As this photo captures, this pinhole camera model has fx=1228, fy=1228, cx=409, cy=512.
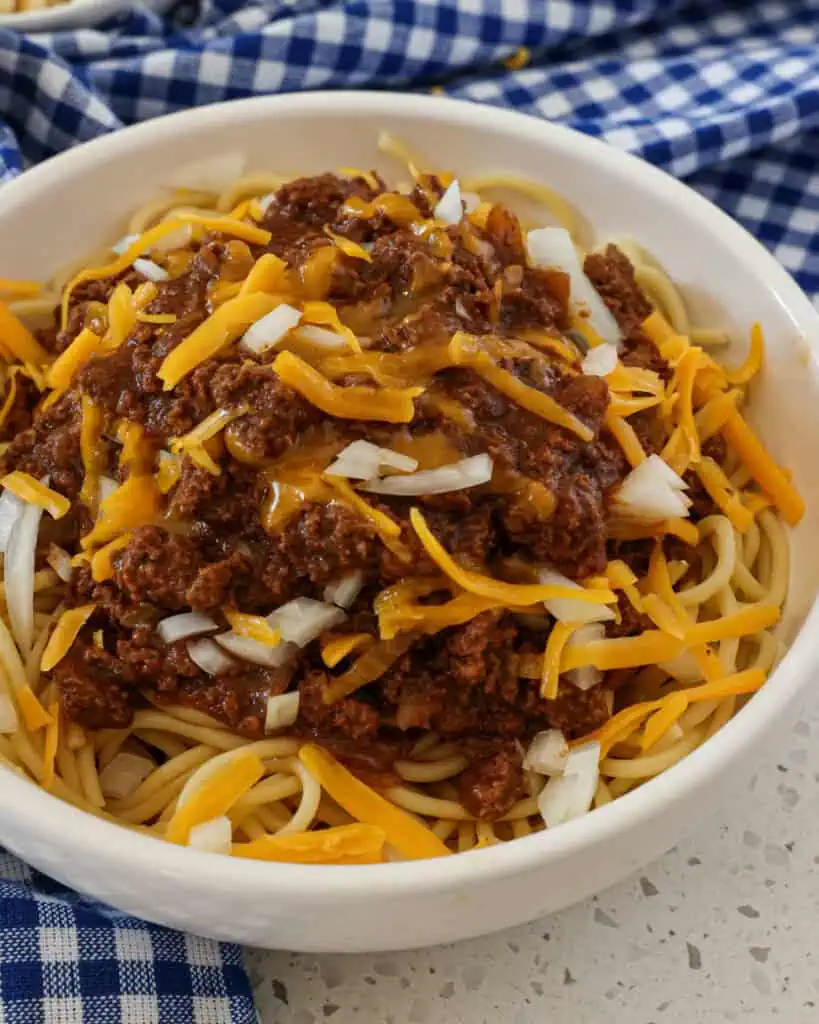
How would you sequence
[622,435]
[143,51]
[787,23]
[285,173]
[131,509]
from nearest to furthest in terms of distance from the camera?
1. [131,509]
2. [622,435]
3. [285,173]
4. [143,51]
5. [787,23]

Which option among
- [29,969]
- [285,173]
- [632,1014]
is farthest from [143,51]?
[632,1014]

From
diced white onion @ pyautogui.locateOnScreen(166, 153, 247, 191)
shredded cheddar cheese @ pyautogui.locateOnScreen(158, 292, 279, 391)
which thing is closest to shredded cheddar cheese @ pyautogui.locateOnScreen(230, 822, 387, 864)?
shredded cheddar cheese @ pyautogui.locateOnScreen(158, 292, 279, 391)

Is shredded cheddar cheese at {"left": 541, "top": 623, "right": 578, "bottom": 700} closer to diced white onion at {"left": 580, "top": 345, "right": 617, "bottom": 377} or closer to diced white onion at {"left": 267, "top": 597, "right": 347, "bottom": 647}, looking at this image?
diced white onion at {"left": 267, "top": 597, "right": 347, "bottom": 647}

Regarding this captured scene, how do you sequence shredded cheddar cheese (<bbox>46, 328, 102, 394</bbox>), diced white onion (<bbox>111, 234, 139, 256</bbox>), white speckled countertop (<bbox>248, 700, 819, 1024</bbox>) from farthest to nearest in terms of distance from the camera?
diced white onion (<bbox>111, 234, 139, 256</bbox>), shredded cheddar cheese (<bbox>46, 328, 102, 394</bbox>), white speckled countertop (<bbox>248, 700, 819, 1024</bbox>)

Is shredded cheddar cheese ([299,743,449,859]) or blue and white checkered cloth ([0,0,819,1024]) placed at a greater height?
blue and white checkered cloth ([0,0,819,1024])

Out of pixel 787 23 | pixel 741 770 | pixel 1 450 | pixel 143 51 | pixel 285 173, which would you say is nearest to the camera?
pixel 741 770

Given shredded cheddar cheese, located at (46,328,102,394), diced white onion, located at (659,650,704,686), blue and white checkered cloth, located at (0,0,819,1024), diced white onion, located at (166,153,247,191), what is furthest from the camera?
blue and white checkered cloth, located at (0,0,819,1024)

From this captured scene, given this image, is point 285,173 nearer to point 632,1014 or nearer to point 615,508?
point 615,508

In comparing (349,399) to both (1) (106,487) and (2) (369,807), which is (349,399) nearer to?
(1) (106,487)
